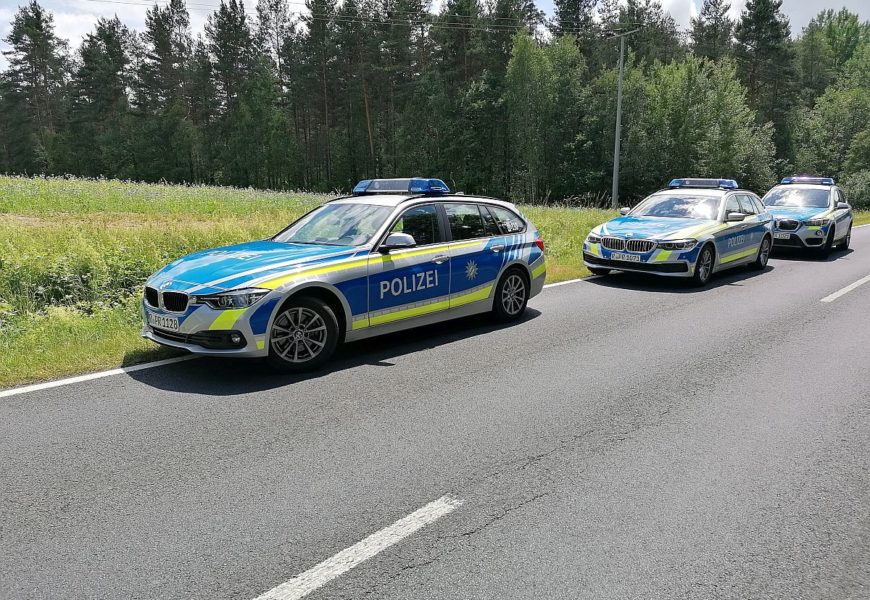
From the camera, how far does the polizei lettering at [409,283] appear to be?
6898 millimetres

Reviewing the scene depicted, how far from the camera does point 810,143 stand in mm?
67500

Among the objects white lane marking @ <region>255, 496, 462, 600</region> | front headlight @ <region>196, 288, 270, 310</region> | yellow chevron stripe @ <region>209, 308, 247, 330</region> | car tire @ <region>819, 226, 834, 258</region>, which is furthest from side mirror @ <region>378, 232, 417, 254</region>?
car tire @ <region>819, 226, 834, 258</region>

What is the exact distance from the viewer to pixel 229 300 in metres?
5.82

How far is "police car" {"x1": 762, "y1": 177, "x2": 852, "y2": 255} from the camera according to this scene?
16141mm

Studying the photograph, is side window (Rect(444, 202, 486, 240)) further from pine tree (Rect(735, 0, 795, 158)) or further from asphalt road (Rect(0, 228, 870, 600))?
pine tree (Rect(735, 0, 795, 158))

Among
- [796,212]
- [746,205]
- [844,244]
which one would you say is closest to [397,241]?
[746,205]

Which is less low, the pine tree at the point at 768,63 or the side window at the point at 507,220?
the pine tree at the point at 768,63

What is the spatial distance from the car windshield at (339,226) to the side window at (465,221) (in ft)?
2.83

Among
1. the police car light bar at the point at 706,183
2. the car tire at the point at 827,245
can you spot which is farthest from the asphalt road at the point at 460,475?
the car tire at the point at 827,245

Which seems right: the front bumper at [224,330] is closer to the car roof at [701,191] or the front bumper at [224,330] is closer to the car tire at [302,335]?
the car tire at [302,335]

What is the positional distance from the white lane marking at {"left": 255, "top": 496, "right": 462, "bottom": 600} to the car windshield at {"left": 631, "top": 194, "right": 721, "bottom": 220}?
10427mm

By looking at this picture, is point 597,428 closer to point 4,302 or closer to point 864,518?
point 864,518

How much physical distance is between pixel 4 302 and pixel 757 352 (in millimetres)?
8971

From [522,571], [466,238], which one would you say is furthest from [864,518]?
[466,238]
